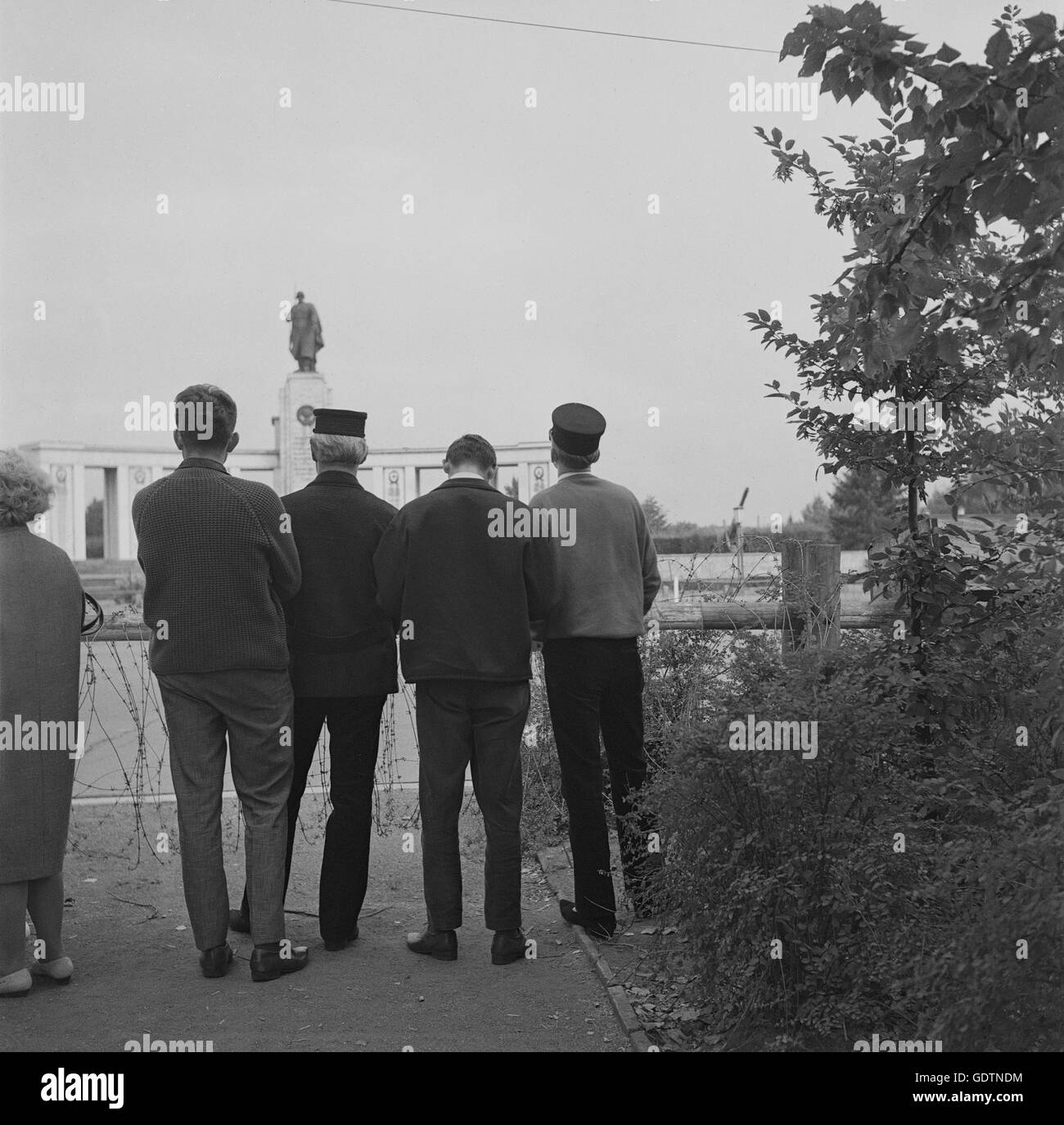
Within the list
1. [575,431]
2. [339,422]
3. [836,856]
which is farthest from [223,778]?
[836,856]

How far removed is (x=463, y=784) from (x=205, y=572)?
122 centimetres

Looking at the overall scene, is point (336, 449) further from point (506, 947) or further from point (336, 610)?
point (506, 947)

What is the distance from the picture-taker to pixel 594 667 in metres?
4.66

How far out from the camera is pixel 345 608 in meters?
4.47

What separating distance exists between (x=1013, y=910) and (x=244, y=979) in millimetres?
2605

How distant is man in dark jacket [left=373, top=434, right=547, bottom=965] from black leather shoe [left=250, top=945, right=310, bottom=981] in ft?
1.56

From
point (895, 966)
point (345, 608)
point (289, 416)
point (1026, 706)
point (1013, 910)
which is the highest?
point (289, 416)

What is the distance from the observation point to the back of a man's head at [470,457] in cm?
455

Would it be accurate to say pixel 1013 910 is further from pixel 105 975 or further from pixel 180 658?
pixel 105 975

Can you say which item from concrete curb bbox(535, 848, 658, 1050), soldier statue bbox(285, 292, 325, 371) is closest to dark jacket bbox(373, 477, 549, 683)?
concrete curb bbox(535, 848, 658, 1050)

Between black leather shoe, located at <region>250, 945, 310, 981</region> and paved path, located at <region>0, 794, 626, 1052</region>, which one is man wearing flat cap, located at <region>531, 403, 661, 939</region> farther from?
black leather shoe, located at <region>250, 945, 310, 981</region>

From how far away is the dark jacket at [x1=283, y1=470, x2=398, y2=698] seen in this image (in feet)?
14.5

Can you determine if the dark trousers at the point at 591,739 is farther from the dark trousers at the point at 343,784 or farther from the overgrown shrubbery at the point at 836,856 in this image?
the overgrown shrubbery at the point at 836,856
